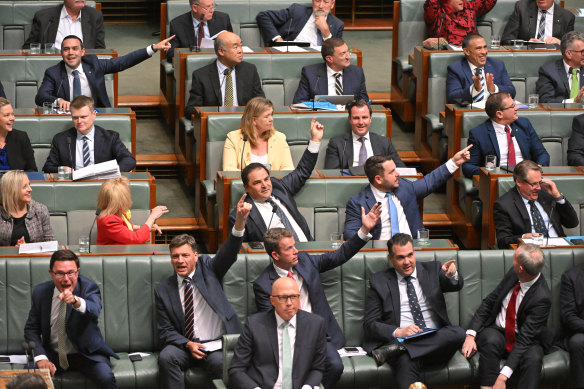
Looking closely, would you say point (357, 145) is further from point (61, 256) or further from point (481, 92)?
point (61, 256)

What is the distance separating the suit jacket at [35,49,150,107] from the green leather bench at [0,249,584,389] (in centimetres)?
159

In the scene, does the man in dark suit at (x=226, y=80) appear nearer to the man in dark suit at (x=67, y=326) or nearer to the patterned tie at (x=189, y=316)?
the patterned tie at (x=189, y=316)

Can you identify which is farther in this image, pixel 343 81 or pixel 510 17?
pixel 510 17

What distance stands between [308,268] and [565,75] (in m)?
2.29

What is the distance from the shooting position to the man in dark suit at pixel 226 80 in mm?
5797

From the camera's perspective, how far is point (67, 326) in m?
4.09

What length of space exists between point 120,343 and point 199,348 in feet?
1.17

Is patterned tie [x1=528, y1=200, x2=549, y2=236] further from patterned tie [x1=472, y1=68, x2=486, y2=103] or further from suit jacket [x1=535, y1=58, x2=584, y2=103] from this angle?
suit jacket [x1=535, y1=58, x2=584, y2=103]

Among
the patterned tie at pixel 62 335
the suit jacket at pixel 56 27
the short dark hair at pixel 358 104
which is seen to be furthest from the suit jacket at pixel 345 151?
the suit jacket at pixel 56 27

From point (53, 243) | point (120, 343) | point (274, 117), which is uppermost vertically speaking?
point (274, 117)

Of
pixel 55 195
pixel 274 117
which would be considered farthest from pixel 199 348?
pixel 274 117

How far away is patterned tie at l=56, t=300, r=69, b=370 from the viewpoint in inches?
161

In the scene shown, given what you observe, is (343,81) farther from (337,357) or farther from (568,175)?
(337,357)

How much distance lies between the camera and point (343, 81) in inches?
234
